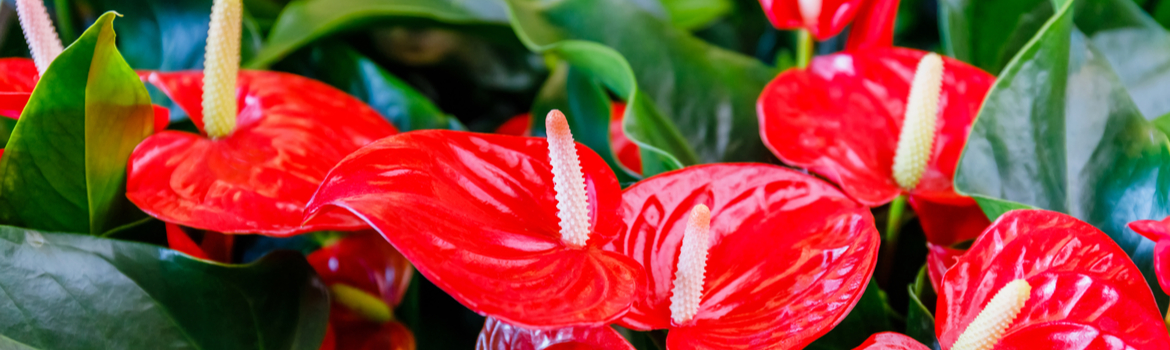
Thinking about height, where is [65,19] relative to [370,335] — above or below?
above

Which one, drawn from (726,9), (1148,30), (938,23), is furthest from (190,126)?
(938,23)

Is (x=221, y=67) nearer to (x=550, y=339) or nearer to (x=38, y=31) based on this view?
(x=38, y=31)

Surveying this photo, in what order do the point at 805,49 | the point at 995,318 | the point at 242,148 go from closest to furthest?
1. the point at 995,318
2. the point at 242,148
3. the point at 805,49

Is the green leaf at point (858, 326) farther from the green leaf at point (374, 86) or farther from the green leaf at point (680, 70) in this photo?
the green leaf at point (374, 86)

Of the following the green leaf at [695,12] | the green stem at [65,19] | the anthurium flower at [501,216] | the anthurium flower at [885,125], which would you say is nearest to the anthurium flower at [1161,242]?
the anthurium flower at [885,125]

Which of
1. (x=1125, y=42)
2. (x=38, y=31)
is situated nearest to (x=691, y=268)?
(x=38, y=31)

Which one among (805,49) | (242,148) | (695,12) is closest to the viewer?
(242,148)
